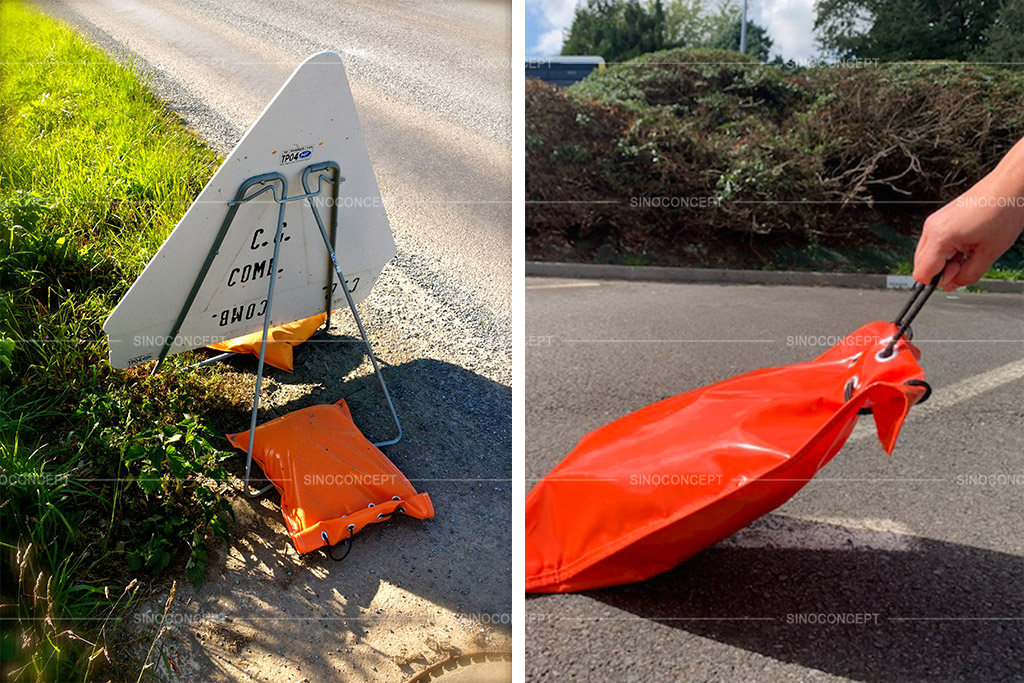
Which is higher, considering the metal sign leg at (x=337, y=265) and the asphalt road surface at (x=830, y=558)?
the metal sign leg at (x=337, y=265)

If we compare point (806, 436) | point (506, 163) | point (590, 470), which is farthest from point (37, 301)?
point (806, 436)

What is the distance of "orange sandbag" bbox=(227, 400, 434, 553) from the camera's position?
2.21 meters

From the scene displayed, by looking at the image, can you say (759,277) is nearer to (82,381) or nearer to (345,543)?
(345,543)

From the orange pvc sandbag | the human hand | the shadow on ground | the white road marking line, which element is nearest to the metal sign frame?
the orange pvc sandbag

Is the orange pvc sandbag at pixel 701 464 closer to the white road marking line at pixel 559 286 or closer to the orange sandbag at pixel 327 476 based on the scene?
the orange sandbag at pixel 327 476

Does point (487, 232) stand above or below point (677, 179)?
above

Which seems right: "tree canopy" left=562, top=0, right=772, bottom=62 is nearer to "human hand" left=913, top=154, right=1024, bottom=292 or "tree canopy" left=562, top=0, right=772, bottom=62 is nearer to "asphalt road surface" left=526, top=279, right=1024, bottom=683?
"asphalt road surface" left=526, top=279, right=1024, bottom=683

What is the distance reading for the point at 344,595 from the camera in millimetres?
2133

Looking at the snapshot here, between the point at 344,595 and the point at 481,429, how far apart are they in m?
0.54

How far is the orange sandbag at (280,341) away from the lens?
252 centimetres

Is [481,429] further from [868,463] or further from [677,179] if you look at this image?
[677,179]

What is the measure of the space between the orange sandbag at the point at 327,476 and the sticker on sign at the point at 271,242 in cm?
33

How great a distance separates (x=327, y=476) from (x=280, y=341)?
1.51 ft

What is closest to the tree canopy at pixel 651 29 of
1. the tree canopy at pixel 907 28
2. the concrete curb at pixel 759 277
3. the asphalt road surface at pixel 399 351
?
the tree canopy at pixel 907 28
